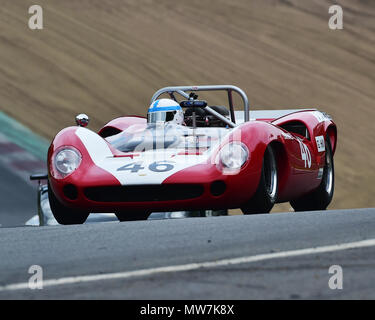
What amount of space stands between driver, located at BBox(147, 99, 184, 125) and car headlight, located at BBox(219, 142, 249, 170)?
1232 millimetres

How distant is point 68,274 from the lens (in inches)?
156

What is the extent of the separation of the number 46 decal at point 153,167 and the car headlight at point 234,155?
14.9 inches

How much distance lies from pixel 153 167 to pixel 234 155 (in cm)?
58

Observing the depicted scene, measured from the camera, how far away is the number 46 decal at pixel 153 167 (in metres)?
6.65

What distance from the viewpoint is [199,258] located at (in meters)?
4.20

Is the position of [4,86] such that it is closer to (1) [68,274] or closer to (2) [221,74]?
(2) [221,74]

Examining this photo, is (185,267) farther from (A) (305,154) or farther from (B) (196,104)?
(A) (305,154)

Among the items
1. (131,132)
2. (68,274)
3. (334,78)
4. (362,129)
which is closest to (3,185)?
(131,132)

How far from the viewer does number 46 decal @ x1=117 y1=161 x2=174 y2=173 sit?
6652mm

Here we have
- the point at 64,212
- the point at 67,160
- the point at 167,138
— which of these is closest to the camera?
the point at 67,160

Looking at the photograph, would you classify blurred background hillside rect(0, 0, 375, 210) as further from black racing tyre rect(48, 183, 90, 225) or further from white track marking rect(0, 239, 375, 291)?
white track marking rect(0, 239, 375, 291)

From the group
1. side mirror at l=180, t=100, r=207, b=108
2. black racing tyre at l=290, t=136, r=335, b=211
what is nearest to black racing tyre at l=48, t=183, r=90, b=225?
side mirror at l=180, t=100, r=207, b=108

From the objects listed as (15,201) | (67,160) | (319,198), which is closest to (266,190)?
(67,160)

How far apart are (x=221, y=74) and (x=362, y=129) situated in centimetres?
498
